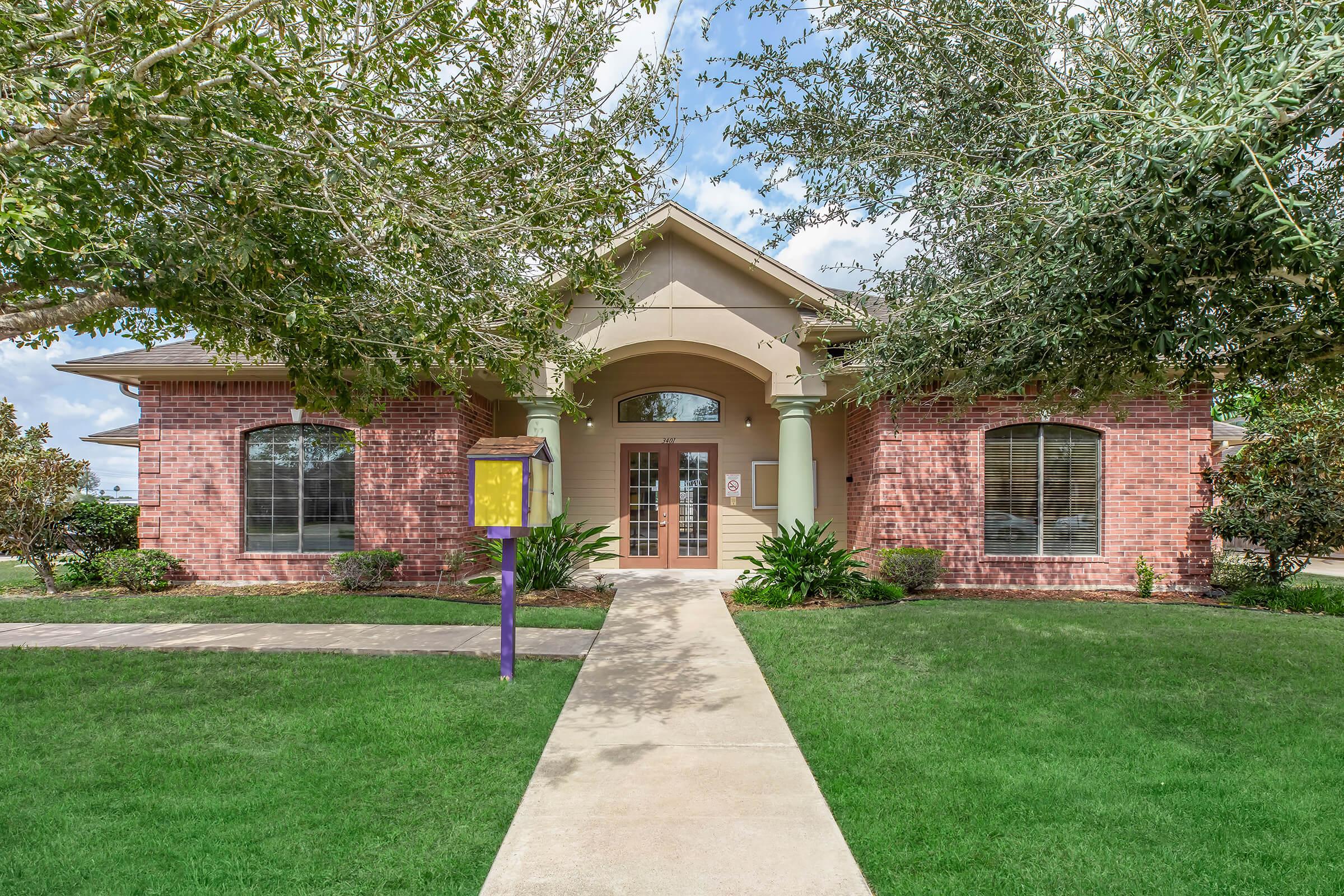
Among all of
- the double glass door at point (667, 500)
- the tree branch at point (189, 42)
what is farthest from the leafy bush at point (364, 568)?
the tree branch at point (189, 42)

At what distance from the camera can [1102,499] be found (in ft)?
36.7

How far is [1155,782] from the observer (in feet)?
12.6

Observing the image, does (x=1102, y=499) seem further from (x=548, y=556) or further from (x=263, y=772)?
(x=263, y=772)

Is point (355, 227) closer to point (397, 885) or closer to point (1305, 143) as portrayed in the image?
point (397, 885)

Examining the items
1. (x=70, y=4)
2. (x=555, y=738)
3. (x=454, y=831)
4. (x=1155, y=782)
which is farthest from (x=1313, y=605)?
(x=70, y=4)

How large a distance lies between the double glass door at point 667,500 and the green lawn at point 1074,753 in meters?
5.53

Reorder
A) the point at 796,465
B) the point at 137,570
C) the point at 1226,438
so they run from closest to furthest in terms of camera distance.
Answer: the point at 137,570 < the point at 796,465 < the point at 1226,438

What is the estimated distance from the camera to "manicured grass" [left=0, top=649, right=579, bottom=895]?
297 centimetres

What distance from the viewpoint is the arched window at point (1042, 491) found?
36.8ft

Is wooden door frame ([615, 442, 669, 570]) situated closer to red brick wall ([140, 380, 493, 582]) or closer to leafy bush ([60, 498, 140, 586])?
red brick wall ([140, 380, 493, 582])

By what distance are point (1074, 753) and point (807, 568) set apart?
5.43m

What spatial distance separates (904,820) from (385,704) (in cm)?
347

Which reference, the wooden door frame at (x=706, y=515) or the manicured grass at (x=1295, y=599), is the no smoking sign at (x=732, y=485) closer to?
the wooden door frame at (x=706, y=515)

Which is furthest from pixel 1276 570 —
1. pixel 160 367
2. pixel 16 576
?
pixel 16 576
